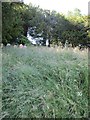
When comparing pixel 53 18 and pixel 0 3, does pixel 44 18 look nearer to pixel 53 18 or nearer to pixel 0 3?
pixel 53 18

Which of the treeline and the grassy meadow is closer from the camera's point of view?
the grassy meadow

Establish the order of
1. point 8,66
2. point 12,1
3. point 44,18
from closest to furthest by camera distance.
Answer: point 8,66
point 12,1
point 44,18

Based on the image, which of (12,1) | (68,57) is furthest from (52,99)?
(12,1)

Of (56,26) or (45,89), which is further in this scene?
(56,26)

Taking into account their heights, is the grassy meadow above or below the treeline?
below

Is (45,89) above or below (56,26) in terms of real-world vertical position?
below

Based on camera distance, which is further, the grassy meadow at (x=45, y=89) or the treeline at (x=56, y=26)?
the treeline at (x=56, y=26)

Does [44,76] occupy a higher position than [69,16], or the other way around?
[69,16]

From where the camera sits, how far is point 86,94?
366 centimetres

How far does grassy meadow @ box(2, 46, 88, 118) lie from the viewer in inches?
125

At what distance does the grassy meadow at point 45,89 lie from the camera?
3178 mm

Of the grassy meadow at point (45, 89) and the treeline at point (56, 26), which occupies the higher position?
the treeline at point (56, 26)

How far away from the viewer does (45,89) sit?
3.42m

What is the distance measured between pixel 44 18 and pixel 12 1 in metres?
8.82
